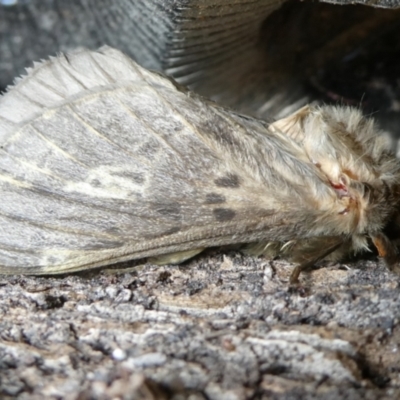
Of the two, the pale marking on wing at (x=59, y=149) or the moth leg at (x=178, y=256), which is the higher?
the pale marking on wing at (x=59, y=149)

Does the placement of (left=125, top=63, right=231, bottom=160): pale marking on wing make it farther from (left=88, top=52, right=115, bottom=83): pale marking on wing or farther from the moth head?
the moth head

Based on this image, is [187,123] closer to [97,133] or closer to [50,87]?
[97,133]

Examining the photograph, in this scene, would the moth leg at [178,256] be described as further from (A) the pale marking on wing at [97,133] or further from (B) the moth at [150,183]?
(A) the pale marking on wing at [97,133]

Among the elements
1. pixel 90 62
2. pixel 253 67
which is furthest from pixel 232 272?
pixel 253 67

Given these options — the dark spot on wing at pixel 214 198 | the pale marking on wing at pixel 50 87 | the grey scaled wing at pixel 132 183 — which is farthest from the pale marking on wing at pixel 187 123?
the pale marking on wing at pixel 50 87

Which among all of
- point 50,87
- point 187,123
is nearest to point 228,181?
point 187,123

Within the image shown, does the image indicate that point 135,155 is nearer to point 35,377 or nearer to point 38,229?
point 38,229
